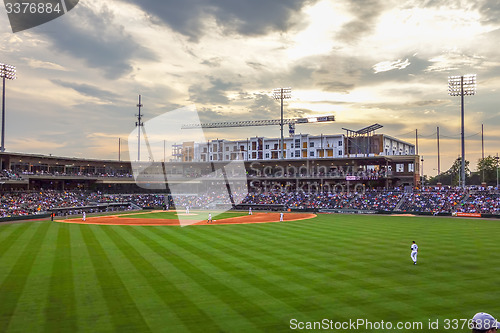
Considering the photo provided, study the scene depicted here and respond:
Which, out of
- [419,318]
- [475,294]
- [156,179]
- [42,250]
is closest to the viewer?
[419,318]

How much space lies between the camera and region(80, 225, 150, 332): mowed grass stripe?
35.4ft

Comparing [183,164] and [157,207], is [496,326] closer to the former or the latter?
[157,207]

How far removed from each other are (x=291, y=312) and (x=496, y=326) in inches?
329

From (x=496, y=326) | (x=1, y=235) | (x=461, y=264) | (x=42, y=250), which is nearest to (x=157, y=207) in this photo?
(x=1, y=235)

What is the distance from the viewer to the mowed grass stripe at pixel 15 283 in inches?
460

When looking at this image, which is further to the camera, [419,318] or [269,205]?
[269,205]

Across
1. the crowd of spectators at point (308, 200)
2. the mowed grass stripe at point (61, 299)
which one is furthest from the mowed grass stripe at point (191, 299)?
the crowd of spectators at point (308, 200)

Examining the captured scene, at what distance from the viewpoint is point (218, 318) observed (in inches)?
445

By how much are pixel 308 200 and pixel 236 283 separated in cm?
5173

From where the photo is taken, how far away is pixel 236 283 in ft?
49.7

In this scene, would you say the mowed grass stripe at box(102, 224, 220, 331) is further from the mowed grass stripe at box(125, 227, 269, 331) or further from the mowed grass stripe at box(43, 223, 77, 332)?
the mowed grass stripe at box(43, 223, 77, 332)

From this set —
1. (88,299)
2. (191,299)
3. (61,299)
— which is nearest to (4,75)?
(61,299)

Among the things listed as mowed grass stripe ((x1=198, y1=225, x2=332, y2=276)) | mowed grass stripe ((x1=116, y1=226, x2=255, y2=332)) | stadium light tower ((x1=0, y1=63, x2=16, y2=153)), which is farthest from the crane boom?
mowed grass stripe ((x1=116, y1=226, x2=255, y2=332))

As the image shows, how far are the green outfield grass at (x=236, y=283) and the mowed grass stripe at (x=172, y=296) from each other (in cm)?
5
